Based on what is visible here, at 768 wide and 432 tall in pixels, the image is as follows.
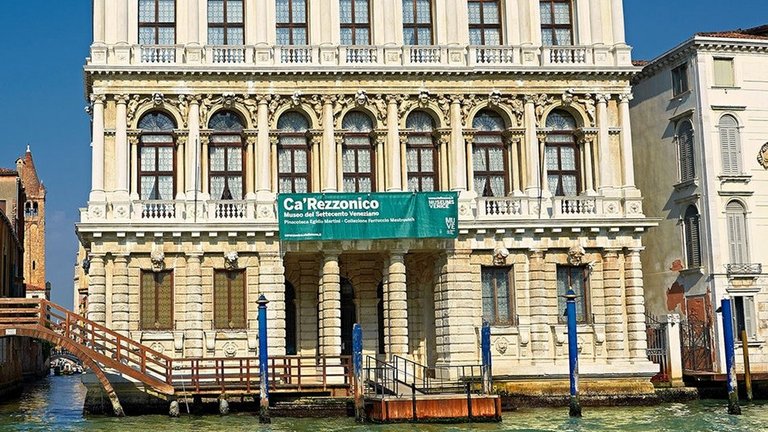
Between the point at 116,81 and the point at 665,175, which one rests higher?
the point at 116,81

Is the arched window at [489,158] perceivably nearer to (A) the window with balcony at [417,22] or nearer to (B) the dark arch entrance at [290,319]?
(A) the window with balcony at [417,22]

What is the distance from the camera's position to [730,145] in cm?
3759

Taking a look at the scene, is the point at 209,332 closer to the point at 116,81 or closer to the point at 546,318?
the point at 116,81

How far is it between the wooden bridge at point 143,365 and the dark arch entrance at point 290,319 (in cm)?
340

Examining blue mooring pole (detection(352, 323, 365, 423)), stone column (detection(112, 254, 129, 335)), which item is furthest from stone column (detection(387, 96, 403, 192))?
stone column (detection(112, 254, 129, 335))

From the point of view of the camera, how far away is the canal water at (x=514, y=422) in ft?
88.7

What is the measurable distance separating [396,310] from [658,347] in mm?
9059

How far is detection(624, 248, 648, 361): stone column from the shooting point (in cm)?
3522

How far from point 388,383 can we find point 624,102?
40.2 ft

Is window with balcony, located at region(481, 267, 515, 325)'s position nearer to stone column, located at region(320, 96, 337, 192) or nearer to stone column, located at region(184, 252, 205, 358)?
stone column, located at region(320, 96, 337, 192)

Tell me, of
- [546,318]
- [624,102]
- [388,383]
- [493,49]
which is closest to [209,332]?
[388,383]

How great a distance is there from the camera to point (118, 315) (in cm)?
3288

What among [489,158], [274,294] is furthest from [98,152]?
[489,158]

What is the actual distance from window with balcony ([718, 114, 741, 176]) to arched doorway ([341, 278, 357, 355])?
42.9 feet
